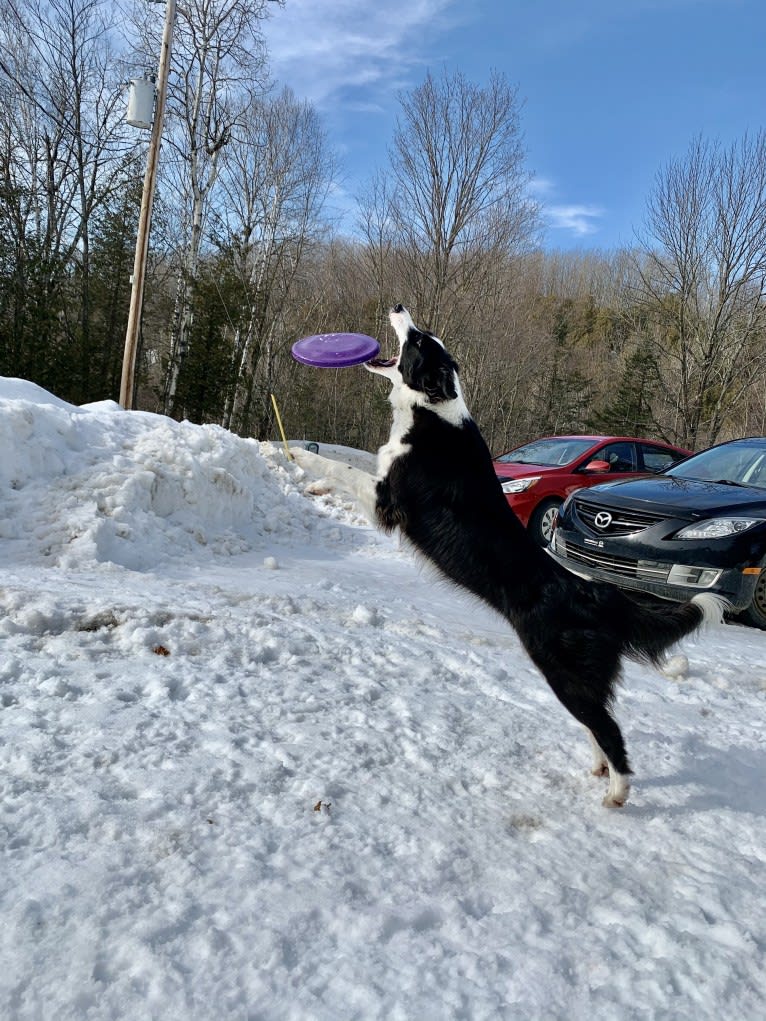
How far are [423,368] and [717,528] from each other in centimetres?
354

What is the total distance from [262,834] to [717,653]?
3.93 meters

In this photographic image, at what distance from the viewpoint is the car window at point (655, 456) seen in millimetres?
10547

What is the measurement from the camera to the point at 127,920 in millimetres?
1595


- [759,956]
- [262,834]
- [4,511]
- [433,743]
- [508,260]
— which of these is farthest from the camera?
[508,260]

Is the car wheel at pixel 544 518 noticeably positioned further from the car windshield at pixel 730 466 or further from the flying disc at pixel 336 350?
the flying disc at pixel 336 350

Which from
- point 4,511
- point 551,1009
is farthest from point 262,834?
point 4,511

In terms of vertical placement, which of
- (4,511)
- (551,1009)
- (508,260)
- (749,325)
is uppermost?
(508,260)

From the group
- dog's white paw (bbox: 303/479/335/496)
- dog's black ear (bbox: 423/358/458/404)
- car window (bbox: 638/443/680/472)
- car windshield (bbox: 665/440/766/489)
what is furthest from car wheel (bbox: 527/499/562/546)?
dog's black ear (bbox: 423/358/458/404)

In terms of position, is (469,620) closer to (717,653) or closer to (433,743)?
(717,653)

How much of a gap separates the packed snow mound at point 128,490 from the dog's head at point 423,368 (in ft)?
9.60

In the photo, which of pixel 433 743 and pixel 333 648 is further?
pixel 333 648

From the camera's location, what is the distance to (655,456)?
1078 cm

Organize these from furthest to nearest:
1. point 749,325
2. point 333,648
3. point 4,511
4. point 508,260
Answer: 1. point 508,260
2. point 749,325
3. point 4,511
4. point 333,648

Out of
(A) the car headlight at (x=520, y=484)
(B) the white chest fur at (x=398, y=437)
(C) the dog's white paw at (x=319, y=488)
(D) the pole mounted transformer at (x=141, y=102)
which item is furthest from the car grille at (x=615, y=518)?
(D) the pole mounted transformer at (x=141, y=102)
